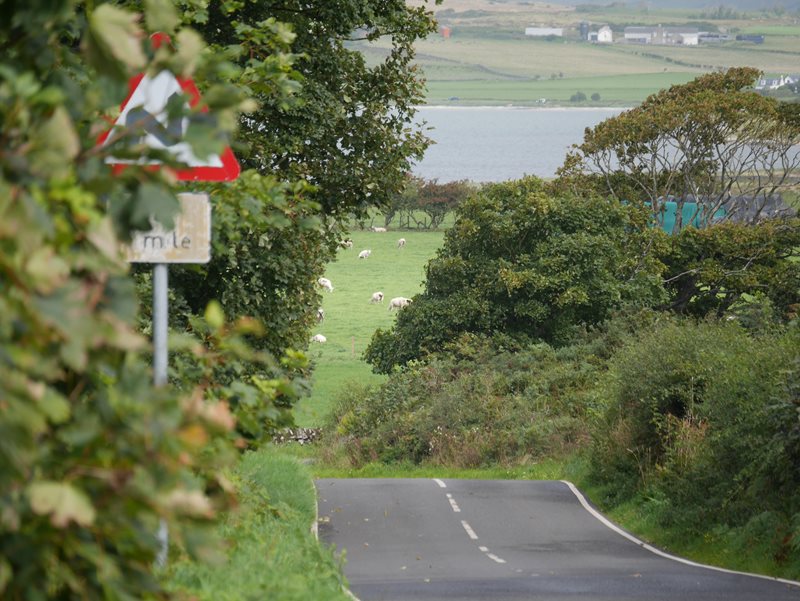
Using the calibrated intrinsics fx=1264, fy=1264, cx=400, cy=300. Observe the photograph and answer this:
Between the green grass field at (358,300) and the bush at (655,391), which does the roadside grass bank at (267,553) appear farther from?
the green grass field at (358,300)

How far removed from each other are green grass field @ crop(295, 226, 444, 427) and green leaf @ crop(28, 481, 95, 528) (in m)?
32.8

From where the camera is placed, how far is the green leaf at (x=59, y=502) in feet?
7.73

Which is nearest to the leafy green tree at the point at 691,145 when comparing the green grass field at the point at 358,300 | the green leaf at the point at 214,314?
the green grass field at the point at 358,300

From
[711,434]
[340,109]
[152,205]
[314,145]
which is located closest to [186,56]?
[152,205]

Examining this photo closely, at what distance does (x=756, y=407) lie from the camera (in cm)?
1563

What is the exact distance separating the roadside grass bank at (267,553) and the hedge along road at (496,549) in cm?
123

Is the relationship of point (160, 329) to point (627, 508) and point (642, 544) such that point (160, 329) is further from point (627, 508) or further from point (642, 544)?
point (627, 508)

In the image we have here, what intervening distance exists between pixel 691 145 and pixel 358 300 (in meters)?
28.7

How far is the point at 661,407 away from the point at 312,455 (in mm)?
14112

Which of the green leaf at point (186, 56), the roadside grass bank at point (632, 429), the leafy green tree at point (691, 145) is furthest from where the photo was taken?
the leafy green tree at point (691, 145)

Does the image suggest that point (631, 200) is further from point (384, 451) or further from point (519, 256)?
point (384, 451)

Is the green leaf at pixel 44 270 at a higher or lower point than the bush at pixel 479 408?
higher

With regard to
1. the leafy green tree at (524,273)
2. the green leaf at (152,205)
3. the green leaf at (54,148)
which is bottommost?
the leafy green tree at (524,273)

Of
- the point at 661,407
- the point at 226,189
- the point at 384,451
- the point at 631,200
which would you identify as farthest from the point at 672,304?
the point at 226,189
